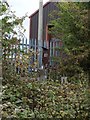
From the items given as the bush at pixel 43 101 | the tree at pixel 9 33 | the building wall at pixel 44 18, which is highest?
the building wall at pixel 44 18

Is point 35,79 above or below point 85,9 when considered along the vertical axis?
below

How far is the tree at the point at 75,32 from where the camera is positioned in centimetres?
448

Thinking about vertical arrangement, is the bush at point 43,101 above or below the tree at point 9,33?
below

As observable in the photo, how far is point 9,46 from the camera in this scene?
3.55m

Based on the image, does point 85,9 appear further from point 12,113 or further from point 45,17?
point 45,17

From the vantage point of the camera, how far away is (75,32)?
15.8 ft

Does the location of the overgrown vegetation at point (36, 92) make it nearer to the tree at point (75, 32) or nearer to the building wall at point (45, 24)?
the tree at point (75, 32)

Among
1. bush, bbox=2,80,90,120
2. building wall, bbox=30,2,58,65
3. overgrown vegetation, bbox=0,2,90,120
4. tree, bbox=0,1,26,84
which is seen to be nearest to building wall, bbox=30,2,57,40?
A: building wall, bbox=30,2,58,65

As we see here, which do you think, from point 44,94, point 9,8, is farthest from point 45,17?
point 44,94

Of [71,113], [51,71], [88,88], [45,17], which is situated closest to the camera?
[71,113]

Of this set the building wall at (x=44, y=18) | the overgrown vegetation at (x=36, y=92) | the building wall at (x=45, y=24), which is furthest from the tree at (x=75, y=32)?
the building wall at (x=44, y=18)

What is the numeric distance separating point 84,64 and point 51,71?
46 centimetres

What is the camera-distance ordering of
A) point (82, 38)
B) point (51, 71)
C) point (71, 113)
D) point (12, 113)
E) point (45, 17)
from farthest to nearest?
point (45, 17)
point (82, 38)
point (51, 71)
point (71, 113)
point (12, 113)

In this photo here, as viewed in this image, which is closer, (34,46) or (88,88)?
(88,88)
